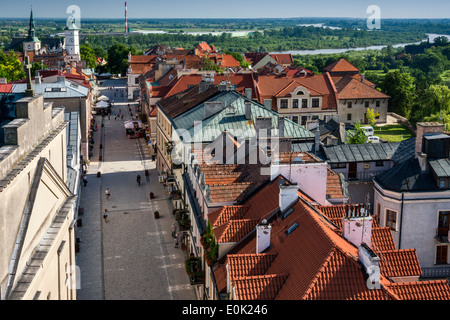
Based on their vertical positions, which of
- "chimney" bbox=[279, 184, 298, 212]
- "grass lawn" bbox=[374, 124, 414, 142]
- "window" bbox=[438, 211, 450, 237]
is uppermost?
"chimney" bbox=[279, 184, 298, 212]

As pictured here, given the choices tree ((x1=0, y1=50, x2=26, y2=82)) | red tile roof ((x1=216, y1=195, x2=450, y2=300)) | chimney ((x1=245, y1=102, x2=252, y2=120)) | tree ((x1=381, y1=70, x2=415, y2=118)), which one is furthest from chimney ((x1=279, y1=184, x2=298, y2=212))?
tree ((x1=0, y1=50, x2=26, y2=82))

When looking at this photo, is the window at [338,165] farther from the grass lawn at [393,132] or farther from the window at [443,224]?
the grass lawn at [393,132]

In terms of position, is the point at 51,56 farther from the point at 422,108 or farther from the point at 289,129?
the point at 289,129

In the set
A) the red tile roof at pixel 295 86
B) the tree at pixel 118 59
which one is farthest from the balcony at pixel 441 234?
the tree at pixel 118 59

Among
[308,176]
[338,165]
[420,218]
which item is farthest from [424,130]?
[308,176]

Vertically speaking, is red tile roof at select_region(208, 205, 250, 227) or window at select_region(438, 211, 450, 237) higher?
red tile roof at select_region(208, 205, 250, 227)

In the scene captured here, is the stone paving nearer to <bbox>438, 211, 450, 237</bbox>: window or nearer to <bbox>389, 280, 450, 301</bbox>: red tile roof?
<bbox>438, 211, 450, 237</bbox>: window

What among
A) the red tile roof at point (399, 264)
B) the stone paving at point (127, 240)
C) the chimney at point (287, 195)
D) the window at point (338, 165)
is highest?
the chimney at point (287, 195)
